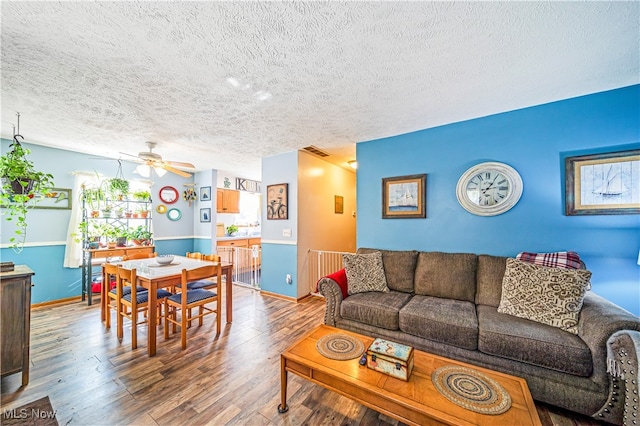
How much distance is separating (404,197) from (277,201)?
2.13 metres

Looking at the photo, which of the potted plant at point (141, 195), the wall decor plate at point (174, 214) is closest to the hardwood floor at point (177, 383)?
the potted plant at point (141, 195)

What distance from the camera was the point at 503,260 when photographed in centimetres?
238

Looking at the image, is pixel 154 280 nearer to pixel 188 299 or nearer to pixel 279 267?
pixel 188 299

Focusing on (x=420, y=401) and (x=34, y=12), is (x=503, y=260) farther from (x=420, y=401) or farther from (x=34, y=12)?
(x=34, y=12)

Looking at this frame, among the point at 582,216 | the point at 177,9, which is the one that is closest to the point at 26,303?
the point at 177,9

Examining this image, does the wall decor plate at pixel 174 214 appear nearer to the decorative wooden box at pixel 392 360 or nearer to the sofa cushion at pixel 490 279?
the decorative wooden box at pixel 392 360

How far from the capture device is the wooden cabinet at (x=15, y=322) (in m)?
1.77

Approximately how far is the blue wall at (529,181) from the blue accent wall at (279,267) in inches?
56.8

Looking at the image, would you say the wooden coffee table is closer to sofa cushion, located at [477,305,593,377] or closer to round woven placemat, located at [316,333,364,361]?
round woven placemat, located at [316,333,364,361]

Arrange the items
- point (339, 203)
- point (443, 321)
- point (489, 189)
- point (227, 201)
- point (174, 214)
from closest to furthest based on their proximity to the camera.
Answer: point (443, 321), point (489, 189), point (339, 203), point (174, 214), point (227, 201)

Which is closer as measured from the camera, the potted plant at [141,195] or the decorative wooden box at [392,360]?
the decorative wooden box at [392,360]

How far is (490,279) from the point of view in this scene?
2352 mm

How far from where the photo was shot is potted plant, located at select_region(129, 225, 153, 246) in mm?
4312

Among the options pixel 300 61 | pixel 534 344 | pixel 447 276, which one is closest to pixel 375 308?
pixel 447 276
